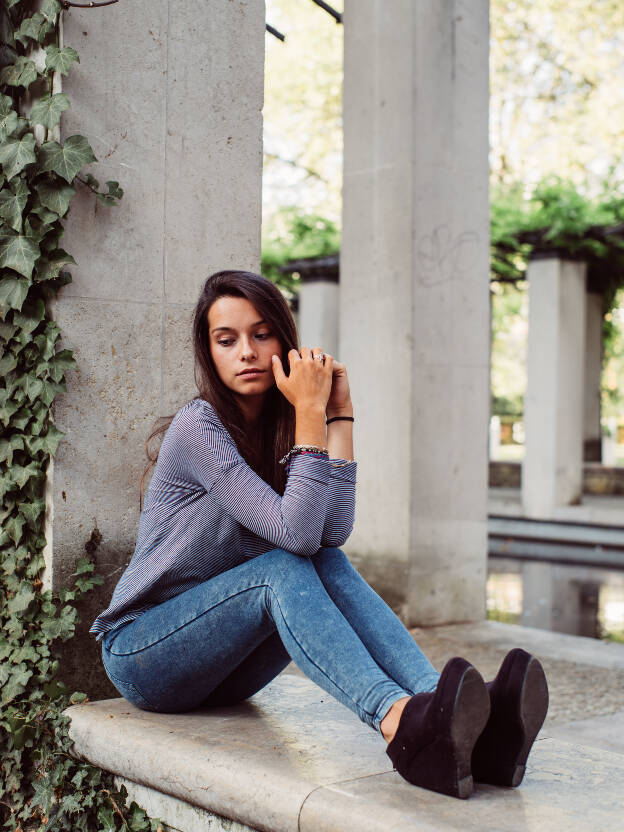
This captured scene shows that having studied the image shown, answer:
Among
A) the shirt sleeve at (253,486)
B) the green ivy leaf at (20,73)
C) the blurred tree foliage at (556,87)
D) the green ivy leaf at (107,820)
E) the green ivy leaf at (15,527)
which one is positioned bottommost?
the green ivy leaf at (107,820)

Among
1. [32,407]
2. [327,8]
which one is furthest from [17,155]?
[327,8]

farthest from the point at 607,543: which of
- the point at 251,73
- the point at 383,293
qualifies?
the point at 251,73

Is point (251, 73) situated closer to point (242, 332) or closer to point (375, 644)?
point (242, 332)

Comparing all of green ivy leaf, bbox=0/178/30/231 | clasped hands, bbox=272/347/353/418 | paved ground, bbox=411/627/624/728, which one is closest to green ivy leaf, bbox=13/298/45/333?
green ivy leaf, bbox=0/178/30/231

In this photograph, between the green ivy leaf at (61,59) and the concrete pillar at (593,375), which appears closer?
the green ivy leaf at (61,59)

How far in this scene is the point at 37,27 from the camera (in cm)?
310

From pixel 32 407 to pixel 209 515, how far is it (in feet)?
2.52

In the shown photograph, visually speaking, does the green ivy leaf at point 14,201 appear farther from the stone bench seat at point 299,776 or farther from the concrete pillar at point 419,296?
the concrete pillar at point 419,296

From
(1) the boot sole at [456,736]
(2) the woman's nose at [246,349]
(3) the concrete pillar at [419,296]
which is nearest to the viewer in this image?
(1) the boot sole at [456,736]

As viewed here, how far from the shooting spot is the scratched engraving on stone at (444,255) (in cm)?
646

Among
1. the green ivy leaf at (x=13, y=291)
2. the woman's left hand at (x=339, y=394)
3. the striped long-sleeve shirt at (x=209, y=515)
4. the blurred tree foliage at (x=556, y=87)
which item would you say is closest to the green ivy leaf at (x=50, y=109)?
the green ivy leaf at (x=13, y=291)

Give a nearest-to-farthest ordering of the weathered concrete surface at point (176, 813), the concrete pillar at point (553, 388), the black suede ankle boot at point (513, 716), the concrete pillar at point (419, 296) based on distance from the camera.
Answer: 1. the black suede ankle boot at point (513, 716)
2. the weathered concrete surface at point (176, 813)
3. the concrete pillar at point (419, 296)
4. the concrete pillar at point (553, 388)

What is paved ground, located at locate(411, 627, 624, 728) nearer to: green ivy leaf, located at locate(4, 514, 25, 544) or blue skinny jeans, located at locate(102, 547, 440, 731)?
blue skinny jeans, located at locate(102, 547, 440, 731)

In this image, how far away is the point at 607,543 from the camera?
13.1m
